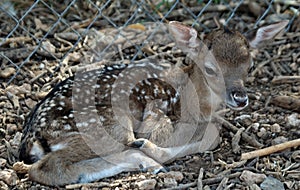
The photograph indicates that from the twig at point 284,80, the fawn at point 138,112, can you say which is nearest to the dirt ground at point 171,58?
the twig at point 284,80

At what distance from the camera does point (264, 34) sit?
5.04m

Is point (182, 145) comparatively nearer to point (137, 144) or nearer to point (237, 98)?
point (137, 144)

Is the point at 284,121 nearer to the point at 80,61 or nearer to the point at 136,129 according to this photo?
the point at 136,129

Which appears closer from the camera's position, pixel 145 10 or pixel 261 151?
pixel 261 151

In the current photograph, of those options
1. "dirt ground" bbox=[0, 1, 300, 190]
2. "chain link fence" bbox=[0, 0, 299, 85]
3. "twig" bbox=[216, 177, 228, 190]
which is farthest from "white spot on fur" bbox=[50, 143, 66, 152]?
"chain link fence" bbox=[0, 0, 299, 85]

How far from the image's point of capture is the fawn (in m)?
4.39

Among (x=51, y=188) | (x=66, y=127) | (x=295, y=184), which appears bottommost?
(x=295, y=184)

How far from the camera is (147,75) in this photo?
5.01 meters

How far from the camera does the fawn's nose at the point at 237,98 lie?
4570 millimetres

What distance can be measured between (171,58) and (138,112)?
1.15 m

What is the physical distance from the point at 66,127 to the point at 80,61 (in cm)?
136

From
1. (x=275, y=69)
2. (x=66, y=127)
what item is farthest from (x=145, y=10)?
(x=66, y=127)

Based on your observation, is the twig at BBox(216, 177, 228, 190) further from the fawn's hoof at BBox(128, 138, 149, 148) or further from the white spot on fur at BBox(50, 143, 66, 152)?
the white spot on fur at BBox(50, 143, 66, 152)

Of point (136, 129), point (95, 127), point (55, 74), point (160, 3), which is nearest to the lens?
point (95, 127)
